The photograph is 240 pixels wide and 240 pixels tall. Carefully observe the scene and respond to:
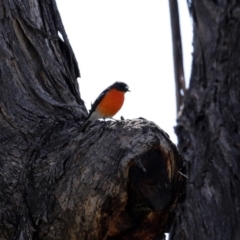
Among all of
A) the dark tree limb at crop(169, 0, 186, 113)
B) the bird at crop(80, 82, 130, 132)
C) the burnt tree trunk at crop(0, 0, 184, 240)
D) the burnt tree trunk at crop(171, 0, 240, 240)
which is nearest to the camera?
the burnt tree trunk at crop(0, 0, 184, 240)

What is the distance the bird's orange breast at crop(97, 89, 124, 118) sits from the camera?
509cm

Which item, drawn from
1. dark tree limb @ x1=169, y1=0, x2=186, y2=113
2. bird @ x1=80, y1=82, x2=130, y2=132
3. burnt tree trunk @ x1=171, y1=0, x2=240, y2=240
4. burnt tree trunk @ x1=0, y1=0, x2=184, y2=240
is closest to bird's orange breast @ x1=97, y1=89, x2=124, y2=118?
bird @ x1=80, y1=82, x2=130, y2=132

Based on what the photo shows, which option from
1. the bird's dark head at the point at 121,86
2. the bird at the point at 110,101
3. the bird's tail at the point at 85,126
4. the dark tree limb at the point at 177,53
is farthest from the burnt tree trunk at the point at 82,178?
the dark tree limb at the point at 177,53

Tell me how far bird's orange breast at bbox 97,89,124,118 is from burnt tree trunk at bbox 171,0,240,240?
113 cm

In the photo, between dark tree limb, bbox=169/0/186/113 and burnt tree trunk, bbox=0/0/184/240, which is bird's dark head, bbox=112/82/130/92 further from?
dark tree limb, bbox=169/0/186/113

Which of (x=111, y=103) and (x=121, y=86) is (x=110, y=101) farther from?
(x=121, y=86)

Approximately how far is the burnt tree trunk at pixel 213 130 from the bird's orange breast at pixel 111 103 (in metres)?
1.13

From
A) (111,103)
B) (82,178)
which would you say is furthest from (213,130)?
(82,178)

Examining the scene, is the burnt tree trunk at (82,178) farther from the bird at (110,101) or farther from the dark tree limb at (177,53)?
the dark tree limb at (177,53)

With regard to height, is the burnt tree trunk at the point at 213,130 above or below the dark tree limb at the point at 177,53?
below

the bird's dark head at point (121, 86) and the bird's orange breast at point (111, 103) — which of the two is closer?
the bird's orange breast at point (111, 103)

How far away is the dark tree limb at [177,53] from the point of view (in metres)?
7.07

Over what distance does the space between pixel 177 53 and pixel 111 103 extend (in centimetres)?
215

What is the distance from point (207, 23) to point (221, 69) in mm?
454
